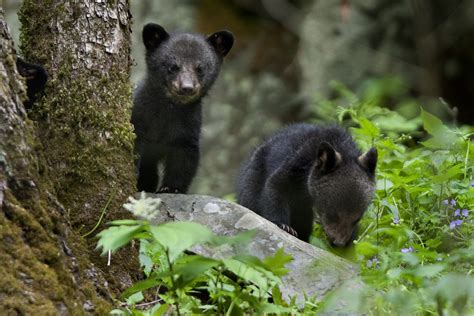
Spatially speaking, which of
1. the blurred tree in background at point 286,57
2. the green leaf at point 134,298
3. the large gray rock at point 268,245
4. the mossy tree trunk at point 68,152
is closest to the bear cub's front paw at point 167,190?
the large gray rock at point 268,245

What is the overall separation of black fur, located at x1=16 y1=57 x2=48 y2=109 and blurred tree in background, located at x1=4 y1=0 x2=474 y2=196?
258 inches

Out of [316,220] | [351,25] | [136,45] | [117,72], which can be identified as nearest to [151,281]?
[117,72]

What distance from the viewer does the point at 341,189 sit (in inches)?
269

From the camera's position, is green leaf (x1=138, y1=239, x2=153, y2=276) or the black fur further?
the black fur

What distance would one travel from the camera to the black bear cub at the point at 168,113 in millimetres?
7156

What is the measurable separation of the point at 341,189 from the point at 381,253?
2872 mm

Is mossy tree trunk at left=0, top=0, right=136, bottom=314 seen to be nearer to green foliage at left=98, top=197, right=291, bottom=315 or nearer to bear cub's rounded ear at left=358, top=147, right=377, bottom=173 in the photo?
green foliage at left=98, top=197, right=291, bottom=315

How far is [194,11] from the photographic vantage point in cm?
1260

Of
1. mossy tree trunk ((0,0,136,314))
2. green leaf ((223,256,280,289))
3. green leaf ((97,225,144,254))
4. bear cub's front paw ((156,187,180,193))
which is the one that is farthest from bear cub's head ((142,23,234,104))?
green leaf ((97,225,144,254))

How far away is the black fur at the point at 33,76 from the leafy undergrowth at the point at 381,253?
890 mm

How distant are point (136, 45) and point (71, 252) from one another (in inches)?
303

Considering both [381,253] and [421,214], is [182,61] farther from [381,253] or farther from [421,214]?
[381,253]

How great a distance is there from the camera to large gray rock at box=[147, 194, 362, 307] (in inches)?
196

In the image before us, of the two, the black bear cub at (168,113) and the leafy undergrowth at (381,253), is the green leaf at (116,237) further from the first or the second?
the black bear cub at (168,113)
